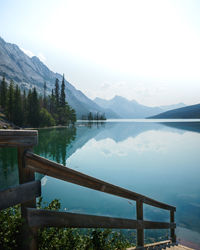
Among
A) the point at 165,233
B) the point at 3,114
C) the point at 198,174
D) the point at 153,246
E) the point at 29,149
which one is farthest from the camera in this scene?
the point at 3,114

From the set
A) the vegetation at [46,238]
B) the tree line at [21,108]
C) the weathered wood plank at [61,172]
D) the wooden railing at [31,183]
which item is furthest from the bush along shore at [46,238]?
the tree line at [21,108]

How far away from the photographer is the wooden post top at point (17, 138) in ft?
6.78

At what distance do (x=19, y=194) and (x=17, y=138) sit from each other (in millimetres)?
619

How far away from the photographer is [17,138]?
216 centimetres

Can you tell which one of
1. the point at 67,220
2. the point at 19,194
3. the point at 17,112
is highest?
the point at 17,112

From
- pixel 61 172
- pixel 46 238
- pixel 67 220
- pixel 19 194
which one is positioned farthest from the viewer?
pixel 46 238

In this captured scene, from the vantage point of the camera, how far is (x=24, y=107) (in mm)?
79812

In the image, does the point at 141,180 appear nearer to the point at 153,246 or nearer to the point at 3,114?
the point at 153,246

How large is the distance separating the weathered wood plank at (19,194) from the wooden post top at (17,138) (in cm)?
46

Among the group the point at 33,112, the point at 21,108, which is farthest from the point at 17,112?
the point at 33,112

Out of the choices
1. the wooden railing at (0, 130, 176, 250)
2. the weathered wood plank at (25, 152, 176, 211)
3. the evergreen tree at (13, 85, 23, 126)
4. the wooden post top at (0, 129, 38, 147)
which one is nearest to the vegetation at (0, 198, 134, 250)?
the wooden railing at (0, 130, 176, 250)

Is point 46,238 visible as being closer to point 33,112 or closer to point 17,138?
point 17,138

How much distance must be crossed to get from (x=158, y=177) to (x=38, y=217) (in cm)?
1738

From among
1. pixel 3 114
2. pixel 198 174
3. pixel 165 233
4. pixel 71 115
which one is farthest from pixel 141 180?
pixel 71 115
